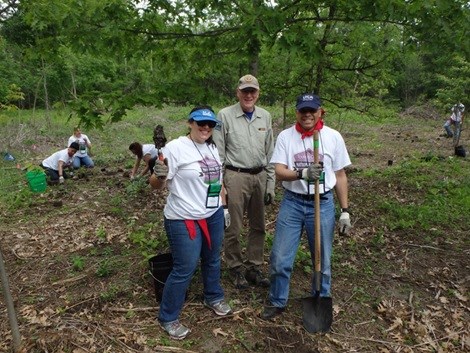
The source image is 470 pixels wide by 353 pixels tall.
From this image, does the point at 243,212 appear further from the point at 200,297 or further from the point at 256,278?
the point at 200,297

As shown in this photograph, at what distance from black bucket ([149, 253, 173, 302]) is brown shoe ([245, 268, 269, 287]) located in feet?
3.19

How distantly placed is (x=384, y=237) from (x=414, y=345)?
2.29 m

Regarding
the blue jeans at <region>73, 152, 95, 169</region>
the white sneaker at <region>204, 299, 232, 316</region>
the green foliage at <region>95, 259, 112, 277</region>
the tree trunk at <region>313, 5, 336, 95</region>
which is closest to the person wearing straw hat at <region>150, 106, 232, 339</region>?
the white sneaker at <region>204, 299, 232, 316</region>

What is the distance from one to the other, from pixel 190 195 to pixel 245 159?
38.9 inches

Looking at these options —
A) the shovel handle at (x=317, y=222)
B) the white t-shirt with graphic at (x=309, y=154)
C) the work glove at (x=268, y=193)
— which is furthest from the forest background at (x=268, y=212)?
the work glove at (x=268, y=193)

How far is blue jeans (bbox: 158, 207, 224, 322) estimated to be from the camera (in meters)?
3.33

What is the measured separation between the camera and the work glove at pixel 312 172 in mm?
3326

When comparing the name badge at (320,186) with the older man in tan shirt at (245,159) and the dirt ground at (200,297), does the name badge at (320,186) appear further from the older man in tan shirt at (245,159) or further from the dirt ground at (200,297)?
the dirt ground at (200,297)

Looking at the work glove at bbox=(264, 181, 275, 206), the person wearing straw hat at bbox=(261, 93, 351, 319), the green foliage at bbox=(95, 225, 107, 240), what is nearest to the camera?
the person wearing straw hat at bbox=(261, 93, 351, 319)

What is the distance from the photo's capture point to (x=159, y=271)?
13.1 feet

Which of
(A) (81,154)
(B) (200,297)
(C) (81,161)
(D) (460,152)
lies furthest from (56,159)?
(D) (460,152)

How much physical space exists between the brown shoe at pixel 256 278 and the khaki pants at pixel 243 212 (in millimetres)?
68

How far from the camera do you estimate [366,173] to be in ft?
30.9

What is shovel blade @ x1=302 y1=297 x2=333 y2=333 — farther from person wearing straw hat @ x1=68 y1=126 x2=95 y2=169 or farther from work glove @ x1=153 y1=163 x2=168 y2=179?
person wearing straw hat @ x1=68 y1=126 x2=95 y2=169
